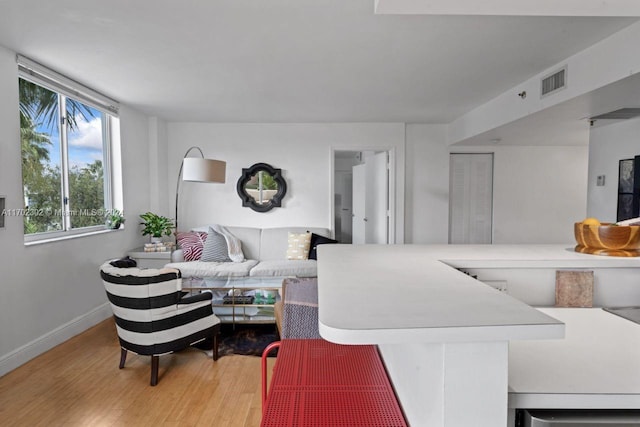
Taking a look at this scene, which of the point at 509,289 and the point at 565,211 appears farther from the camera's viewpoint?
the point at 565,211

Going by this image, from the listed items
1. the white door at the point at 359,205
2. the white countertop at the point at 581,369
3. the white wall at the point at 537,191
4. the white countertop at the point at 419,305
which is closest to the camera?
the white countertop at the point at 419,305

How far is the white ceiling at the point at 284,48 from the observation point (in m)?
2.10

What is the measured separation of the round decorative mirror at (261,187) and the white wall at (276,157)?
0.32 feet

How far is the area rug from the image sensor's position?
302cm

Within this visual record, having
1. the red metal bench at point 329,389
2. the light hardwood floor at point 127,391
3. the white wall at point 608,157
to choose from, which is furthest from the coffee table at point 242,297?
the white wall at point 608,157

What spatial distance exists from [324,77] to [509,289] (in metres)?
2.46

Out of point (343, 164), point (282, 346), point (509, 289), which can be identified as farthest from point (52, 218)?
point (343, 164)

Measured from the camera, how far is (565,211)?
5539mm

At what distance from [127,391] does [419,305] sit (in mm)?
2463

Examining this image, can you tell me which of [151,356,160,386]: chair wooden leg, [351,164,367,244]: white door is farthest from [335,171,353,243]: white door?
[151,356,160,386]: chair wooden leg

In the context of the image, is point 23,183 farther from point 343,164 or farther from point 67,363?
point 343,164

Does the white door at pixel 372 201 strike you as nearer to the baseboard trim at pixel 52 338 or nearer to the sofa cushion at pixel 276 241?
the sofa cushion at pixel 276 241

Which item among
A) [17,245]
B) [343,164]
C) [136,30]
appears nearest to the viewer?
[136,30]

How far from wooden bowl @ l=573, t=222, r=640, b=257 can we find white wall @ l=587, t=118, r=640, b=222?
11.2 feet
